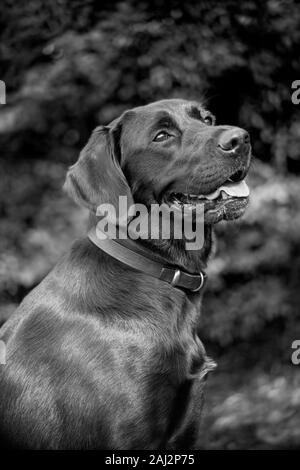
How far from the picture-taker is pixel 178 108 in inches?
113

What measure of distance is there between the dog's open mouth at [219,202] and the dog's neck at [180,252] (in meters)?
0.13

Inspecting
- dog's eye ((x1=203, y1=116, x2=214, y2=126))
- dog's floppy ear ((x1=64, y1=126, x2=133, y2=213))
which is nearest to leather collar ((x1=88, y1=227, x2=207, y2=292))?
dog's floppy ear ((x1=64, y1=126, x2=133, y2=213))

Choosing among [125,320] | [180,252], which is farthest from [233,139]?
[125,320]

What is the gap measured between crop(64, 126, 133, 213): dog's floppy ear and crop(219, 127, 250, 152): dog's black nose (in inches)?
15.5

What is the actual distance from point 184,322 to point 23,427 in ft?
2.26

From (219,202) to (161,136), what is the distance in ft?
1.16

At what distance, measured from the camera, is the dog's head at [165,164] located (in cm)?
262

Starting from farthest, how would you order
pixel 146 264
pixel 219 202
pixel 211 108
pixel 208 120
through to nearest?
pixel 211 108, pixel 208 120, pixel 219 202, pixel 146 264

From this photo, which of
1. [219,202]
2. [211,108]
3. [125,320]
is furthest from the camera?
[211,108]

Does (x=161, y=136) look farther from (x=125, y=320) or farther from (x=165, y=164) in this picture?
(x=125, y=320)

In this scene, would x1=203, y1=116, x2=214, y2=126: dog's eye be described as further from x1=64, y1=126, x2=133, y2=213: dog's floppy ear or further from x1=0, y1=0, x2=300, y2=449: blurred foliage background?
x1=0, y1=0, x2=300, y2=449: blurred foliage background

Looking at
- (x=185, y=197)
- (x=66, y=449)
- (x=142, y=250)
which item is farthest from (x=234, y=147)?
(x=66, y=449)

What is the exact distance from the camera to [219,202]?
2.71 m

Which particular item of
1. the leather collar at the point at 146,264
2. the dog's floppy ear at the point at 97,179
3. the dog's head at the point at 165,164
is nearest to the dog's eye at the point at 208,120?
the dog's head at the point at 165,164
